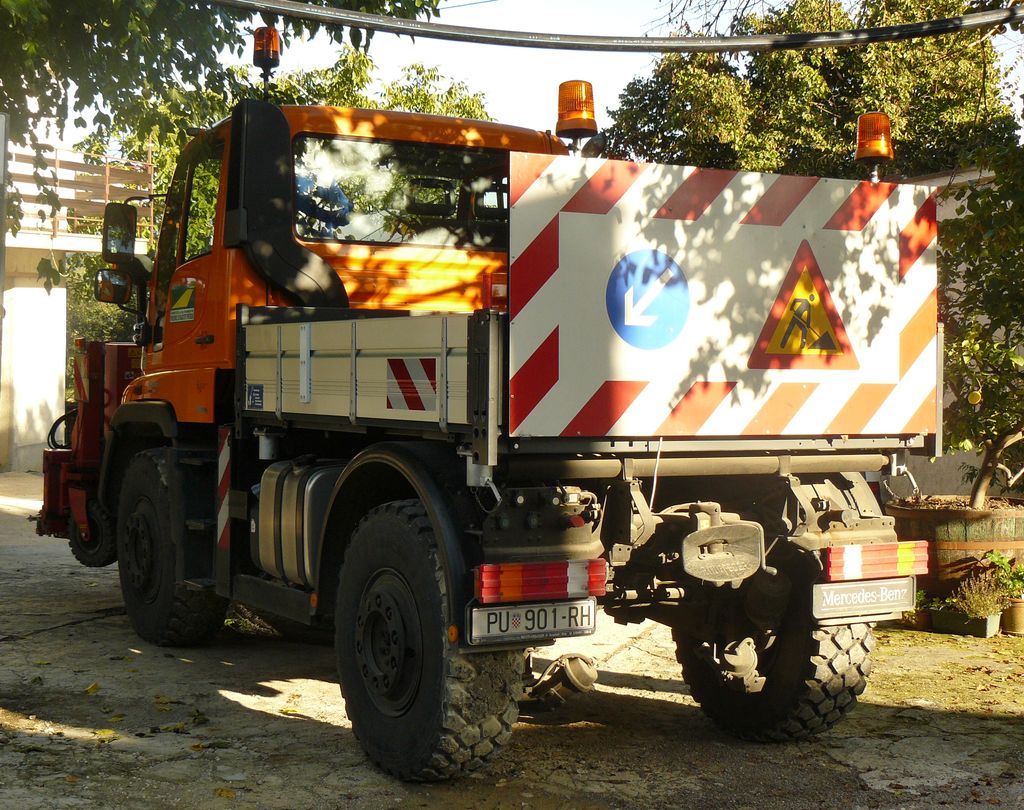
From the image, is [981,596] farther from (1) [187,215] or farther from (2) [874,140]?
(1) [187,215]

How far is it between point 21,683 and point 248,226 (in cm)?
259

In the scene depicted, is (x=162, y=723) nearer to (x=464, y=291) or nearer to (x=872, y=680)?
(x=464, y=291)

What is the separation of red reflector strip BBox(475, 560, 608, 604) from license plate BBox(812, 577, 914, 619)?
3.18ft

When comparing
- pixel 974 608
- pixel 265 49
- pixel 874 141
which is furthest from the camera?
pixel 974 608

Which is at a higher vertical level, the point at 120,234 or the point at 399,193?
the point at 399,193

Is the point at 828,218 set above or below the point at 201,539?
above

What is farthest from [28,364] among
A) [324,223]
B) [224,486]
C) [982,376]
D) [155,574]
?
[982,376]

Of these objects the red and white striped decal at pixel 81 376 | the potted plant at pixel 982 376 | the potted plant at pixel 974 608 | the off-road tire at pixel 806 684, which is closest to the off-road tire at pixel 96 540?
the red and white striped decal at pixel 81 376

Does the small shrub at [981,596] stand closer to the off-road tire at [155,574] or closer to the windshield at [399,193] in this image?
the windshield at [399,193]

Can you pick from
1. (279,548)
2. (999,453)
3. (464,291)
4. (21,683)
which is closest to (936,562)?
(999,453)

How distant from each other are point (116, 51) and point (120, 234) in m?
2.92

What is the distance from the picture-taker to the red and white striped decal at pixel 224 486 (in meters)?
6.64

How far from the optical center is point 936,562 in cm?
834

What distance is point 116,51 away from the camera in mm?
10023
